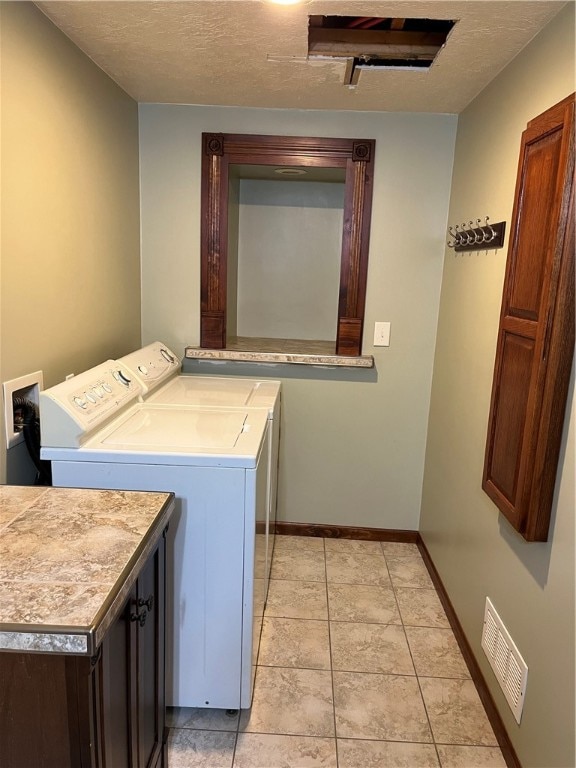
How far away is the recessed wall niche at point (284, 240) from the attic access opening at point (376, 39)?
0.67 metres

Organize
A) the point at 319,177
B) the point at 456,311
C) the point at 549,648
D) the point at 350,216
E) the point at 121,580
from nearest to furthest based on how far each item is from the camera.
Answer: the point at 121,580 → the point at 549,648 → the point at 456,311 → the point at 350,216 → the point at 319,177

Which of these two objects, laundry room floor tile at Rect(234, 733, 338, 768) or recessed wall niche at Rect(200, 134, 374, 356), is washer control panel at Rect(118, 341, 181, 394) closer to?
recessed wall niche at Rect(200, 134, 374, 356)

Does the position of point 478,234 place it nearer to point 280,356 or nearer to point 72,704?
point 280,356

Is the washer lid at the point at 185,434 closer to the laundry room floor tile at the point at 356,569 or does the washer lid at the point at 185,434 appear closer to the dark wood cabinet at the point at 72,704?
the dark wood cabinet at the point at 72,704

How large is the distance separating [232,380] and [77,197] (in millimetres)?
1113

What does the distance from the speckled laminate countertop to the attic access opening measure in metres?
1.58

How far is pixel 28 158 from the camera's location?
1597mm

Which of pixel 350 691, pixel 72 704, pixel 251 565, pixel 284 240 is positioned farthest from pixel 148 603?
pixel 284 240

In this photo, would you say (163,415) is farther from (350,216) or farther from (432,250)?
(432,250)

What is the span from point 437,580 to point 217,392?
1.36m

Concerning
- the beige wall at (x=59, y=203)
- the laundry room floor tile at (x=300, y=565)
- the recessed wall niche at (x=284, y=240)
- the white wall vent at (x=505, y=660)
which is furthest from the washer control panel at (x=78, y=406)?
the white wall vent at (x=505, y=660)

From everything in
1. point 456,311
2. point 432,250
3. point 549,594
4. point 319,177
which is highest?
point 319,177

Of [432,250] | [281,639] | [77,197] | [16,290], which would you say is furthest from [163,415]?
[432,250]

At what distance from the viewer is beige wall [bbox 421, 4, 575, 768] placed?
1.39 meters
